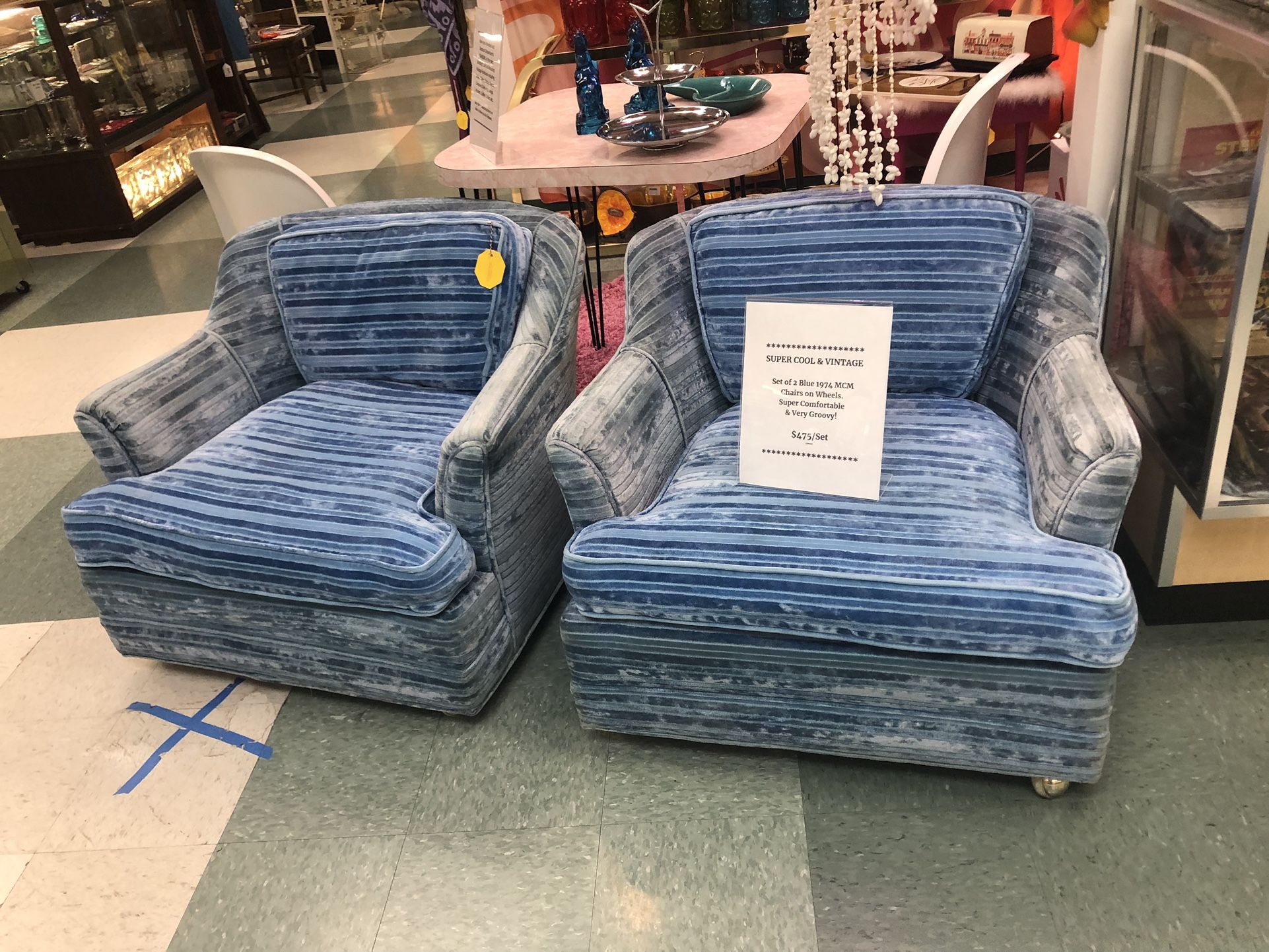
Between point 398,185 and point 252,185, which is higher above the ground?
point 252,185

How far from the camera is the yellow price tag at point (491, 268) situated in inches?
80.4

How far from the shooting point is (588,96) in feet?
8.67

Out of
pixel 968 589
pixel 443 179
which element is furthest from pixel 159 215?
pixel 968 589

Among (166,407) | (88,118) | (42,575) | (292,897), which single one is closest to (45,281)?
(88,118)

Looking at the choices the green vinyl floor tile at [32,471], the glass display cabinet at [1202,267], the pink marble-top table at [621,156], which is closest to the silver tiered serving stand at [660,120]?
the pink marble-top table at [621,156]

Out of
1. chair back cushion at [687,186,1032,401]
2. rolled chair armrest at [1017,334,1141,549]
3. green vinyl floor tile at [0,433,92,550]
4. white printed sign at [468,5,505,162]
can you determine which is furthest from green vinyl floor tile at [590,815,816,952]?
green vinyl floor tile at [0,433,92,550]

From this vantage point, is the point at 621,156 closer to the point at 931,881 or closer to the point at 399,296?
the point at 399,296

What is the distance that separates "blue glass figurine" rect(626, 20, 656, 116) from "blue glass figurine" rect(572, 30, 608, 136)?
82 mm

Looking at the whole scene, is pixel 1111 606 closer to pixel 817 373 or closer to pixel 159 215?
pixel 817 373

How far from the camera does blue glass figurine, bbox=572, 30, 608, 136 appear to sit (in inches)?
104

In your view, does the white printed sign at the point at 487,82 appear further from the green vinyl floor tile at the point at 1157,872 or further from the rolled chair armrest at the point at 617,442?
the green vinyl floor tile at the point at 1157,872

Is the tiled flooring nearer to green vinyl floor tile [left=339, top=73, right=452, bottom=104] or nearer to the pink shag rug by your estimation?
the pink shag rug

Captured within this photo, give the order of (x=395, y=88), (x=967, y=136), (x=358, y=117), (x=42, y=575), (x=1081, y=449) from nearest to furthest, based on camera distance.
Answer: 1. (x=1081, y=449)
2. (x=967, y=136)
3. (x=42, y=575)
4. (x=358, y=117)
5. (x=395, y=88)

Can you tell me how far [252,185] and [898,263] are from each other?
188 centimetres
